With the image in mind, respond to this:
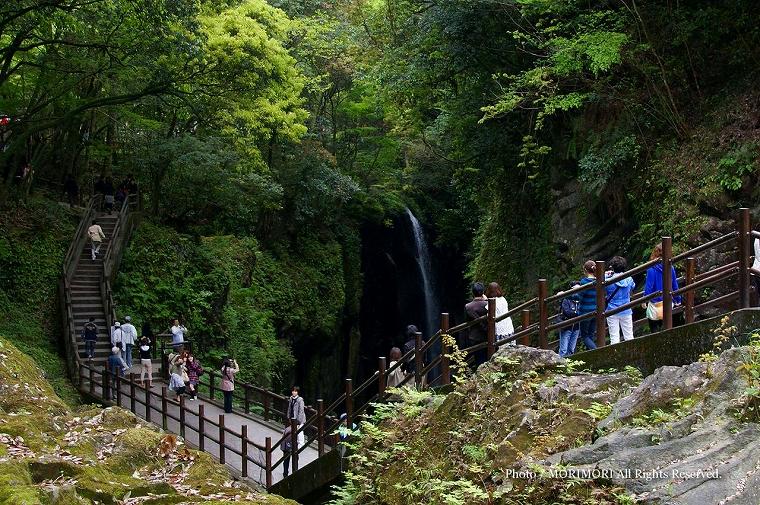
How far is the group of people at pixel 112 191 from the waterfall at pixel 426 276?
14527 mm

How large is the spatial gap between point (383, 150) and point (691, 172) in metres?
Answer: 21.5

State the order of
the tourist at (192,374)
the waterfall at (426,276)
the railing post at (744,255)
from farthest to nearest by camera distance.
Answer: the waterfall at (426,276) < the tourist at (192,374) < the railing post at (744,255)

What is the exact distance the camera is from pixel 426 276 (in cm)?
3869

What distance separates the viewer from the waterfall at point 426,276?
125 feet

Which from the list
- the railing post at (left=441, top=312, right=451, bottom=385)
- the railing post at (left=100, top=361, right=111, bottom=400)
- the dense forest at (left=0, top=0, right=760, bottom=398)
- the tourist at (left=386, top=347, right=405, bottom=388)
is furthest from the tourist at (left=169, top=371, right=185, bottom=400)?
the railing post at (left=441, top=312, right=451, bottom=385)

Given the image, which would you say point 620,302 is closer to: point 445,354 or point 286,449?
point 445,354

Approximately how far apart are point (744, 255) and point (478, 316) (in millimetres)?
3510

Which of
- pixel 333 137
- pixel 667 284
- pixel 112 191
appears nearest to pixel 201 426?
pixel 667 284

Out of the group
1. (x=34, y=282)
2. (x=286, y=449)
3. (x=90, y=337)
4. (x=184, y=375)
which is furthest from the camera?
(x=34, y=282)

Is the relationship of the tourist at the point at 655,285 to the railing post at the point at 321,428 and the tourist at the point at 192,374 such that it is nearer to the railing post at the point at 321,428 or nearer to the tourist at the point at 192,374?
the railing post at the point at 321,428

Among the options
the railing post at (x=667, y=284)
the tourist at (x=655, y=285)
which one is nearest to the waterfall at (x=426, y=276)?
the tourist at (x=655, y=285)

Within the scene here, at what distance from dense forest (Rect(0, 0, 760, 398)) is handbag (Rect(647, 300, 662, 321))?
6055mm

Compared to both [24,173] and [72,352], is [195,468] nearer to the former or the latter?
[72,352]

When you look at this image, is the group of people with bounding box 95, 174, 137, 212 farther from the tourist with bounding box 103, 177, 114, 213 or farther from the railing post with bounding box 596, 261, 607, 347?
the railing post with bounding box 596, 261, 607, 347
